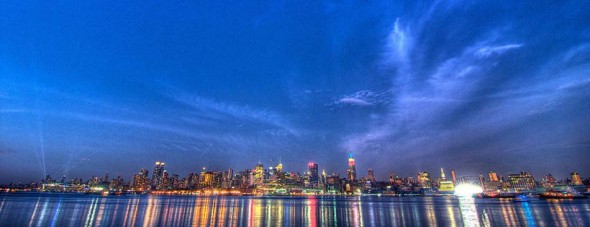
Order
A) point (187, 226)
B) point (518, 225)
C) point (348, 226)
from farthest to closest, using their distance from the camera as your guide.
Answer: point (518, 225) < point (348, 226) < point (187, 226)

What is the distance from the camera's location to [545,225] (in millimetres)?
36438

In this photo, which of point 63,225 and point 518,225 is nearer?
point 63,225

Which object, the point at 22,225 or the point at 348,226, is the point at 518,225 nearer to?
the point at 348,226

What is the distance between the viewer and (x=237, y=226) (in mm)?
31656

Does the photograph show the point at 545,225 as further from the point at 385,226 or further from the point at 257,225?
the point at 257,225

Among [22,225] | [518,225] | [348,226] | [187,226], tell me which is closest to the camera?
[22,225]

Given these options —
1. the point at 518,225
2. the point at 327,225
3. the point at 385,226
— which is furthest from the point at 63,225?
the point at 518,225

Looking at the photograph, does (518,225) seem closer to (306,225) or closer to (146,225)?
(306,225)

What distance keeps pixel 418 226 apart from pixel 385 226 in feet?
13.8

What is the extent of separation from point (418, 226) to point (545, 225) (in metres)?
16.3

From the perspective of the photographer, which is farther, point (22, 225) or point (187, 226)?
point (187, 226)

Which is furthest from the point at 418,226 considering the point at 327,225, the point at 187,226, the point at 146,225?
the point at 146,225

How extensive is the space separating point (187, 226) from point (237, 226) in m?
5.34

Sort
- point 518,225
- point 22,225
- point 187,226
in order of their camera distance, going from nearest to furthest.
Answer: point 22,225 < point 187,226 < point 518,225
